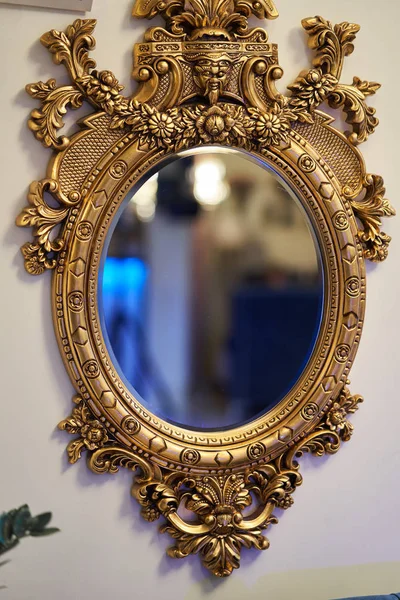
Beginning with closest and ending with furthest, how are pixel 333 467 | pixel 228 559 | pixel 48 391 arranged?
pixel 48 391
pixel 228 559
pixel 333 467

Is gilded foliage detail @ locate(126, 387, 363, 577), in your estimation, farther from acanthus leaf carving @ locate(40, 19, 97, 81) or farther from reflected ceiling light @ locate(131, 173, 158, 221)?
acanthus leaf carving @ locate(40, 19, 97, 81)

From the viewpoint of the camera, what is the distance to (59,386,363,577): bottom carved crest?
1837mm

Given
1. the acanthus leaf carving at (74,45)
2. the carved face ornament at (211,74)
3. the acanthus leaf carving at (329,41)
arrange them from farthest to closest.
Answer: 1. the acanthus leaf carving at (329,41)
2. the carved face ornament at (211,74)
3. the acanthus leaf carving at (74,45)

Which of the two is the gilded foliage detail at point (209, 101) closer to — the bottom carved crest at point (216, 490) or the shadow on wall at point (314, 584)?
the bottom carved crest at point (216, 490)

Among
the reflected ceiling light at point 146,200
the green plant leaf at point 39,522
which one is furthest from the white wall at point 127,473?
the green plant leaf at point 39,522

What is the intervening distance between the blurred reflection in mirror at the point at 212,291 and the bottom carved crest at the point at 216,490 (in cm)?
14

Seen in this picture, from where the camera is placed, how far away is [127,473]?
6.20 ft

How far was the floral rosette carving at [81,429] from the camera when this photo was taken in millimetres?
1809

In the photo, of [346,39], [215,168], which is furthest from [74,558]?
[346,39]

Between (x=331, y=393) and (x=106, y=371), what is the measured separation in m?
0.62

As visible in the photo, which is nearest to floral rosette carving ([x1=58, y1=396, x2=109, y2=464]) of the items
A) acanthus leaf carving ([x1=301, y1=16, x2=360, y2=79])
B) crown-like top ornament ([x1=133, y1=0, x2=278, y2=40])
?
crown-like top ornament ([x1=133, y1=0, x2=278, y2=40])

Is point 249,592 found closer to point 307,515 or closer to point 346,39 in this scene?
point 307,515

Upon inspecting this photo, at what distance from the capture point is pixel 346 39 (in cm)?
199

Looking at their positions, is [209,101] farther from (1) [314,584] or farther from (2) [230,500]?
(1) [314,584]
